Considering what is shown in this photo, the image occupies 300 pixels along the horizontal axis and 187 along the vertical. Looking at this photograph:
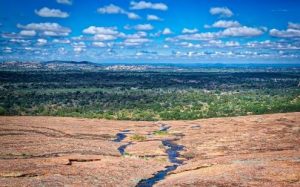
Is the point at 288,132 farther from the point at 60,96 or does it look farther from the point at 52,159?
the point at 60,96

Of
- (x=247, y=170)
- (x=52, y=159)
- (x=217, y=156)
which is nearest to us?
(x=247, y=170)

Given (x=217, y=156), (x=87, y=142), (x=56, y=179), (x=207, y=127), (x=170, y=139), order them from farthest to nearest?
1. (x=207, y=127)
2. (x=170, y=139)
3. (x=87, y=142)
4. (x=217, y=156)
5. (x=56, y=179)

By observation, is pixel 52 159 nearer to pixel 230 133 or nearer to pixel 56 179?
pixel 56 179

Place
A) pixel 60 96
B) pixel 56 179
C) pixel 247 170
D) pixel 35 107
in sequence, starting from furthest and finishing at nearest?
pixel 60 96
pixel 35 107
pixel 247 170
pixel 56 179

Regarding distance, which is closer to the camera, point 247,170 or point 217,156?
point 247,170

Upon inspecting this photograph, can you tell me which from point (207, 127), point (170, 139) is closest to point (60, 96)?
point (207, 127)

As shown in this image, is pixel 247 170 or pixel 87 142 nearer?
pixel 247 170

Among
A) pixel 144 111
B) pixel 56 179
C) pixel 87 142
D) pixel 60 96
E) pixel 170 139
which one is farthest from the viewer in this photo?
pixel 60 96

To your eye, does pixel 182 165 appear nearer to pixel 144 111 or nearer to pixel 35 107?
pixel 144 111

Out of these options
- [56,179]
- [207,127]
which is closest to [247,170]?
[56,179]
